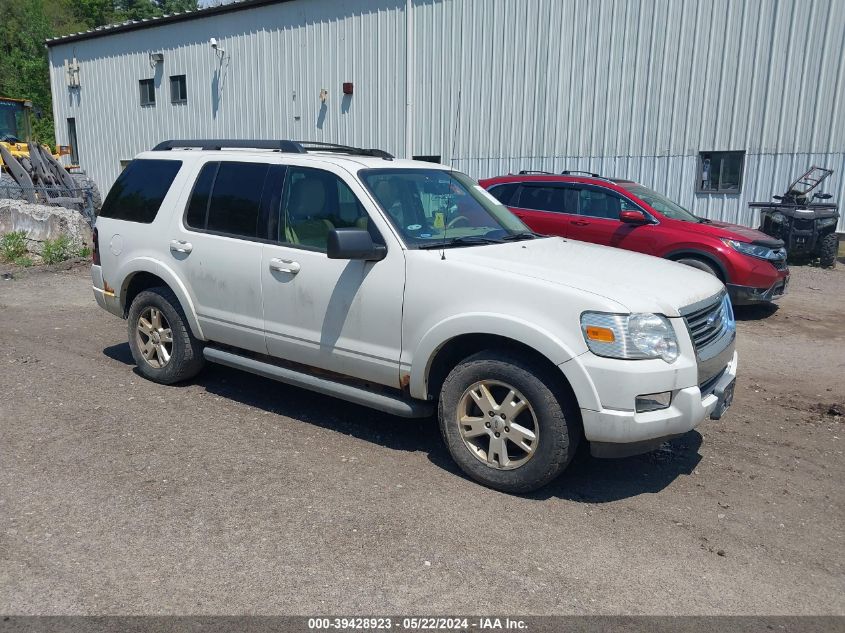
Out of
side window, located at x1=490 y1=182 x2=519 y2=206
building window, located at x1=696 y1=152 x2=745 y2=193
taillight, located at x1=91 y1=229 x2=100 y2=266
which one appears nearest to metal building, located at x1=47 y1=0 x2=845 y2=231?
building window, located at x1=696 y1=152 x2=745 y2=193

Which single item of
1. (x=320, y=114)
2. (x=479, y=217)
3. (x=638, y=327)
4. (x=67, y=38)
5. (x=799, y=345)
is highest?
(x=67, y=38)

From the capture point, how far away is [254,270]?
5059 millimetres

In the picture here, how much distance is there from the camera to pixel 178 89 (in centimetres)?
2350

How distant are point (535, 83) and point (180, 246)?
→ 513 inches

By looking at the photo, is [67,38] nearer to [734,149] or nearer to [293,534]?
[734,149]

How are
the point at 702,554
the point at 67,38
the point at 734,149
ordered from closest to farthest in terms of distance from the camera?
the point at 702,554 < the point at 734,149 < the point at 67,38

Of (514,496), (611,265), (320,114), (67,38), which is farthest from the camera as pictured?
(67,38)

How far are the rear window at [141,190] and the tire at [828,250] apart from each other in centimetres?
1134

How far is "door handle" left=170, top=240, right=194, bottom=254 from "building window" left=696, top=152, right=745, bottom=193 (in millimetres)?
12508

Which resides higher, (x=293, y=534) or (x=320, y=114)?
(x=320, y=114)

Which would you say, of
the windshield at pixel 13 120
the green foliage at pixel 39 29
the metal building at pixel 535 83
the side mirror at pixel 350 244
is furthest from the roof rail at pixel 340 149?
the green foliage at pixel 39 29

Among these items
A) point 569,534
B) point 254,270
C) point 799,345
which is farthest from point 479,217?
point 799,345

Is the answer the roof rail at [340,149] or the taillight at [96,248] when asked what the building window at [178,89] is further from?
the roof rail at [340,149]

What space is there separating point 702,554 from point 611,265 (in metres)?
1.76
